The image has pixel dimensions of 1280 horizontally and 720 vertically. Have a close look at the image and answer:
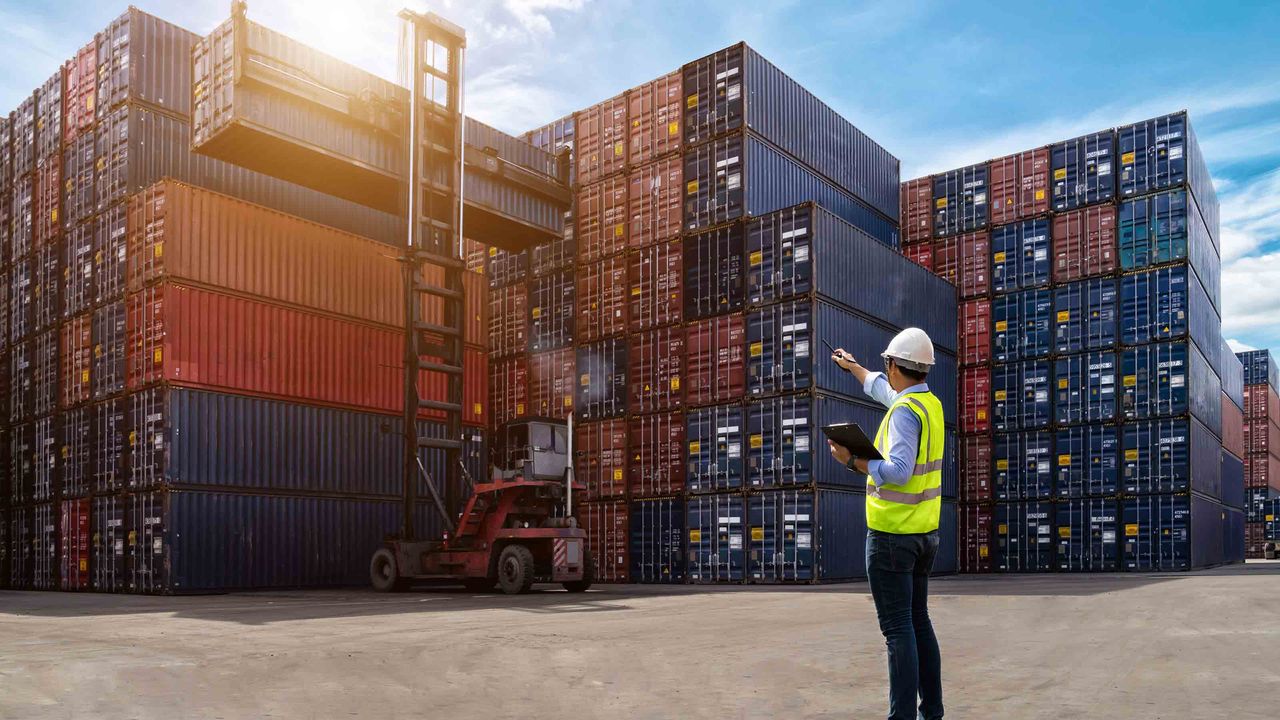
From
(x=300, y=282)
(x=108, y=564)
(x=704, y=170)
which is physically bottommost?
(x=108, y=564)

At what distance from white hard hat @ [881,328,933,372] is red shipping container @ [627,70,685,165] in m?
22.9

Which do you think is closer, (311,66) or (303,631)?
(303,631)

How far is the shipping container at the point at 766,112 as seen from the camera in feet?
87.3

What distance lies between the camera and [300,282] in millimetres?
24391

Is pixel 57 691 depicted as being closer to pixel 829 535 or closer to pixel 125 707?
pixel 125 707

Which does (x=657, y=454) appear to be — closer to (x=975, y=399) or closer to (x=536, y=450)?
(x=536, y=450)

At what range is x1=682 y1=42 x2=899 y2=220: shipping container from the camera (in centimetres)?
2661

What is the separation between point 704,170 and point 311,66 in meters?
9.51

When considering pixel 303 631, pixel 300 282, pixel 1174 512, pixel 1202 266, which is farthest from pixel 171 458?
pixel 1202 266

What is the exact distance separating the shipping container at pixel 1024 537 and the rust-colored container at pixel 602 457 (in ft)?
39.6

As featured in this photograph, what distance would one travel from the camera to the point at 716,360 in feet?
86.8

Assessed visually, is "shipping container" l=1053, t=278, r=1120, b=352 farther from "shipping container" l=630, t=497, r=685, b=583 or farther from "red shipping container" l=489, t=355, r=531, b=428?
"red shipping container" l=489, t=355, r=531, b=428

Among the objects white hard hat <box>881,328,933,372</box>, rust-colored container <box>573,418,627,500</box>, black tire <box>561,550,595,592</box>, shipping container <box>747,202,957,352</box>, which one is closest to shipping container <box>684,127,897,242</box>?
shipping container <box>747,202,957,352</box>

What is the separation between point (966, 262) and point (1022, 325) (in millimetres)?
2647
